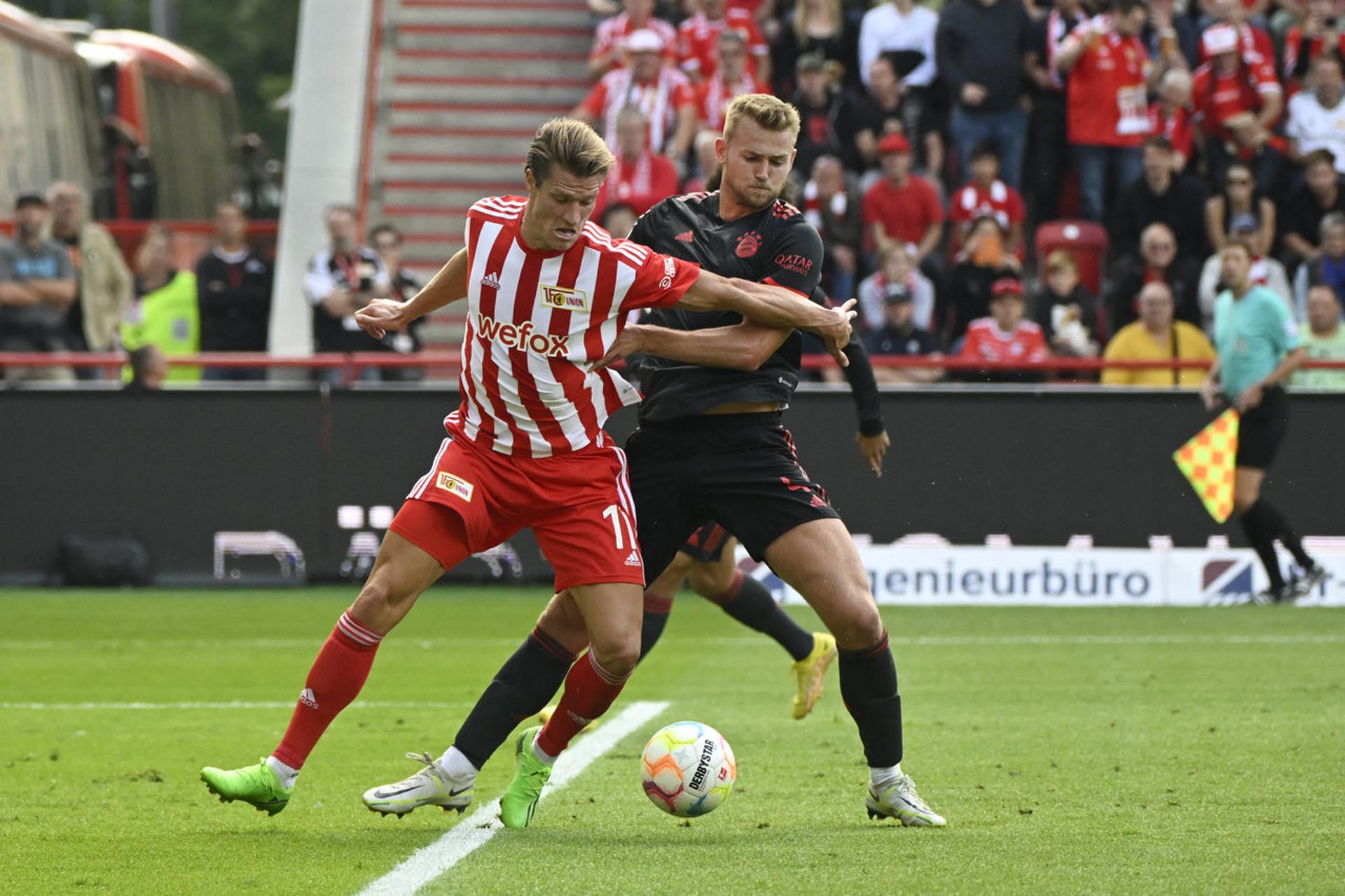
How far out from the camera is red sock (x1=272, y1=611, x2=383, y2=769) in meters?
5.86

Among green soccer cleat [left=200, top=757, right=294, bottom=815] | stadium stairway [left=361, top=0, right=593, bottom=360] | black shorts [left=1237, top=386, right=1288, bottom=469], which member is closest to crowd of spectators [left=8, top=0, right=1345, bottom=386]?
black shorts [left=1237, top=386, right=1288, bottom=469]

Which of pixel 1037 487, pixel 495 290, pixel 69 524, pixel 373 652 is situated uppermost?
pixel 495 290

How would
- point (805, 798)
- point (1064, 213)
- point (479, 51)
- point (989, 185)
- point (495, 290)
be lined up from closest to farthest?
point (495, 290) → point (805, 798) → point (989, 185) → point (1064, 213) → point (479, 51)

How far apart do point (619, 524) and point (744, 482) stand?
0.43 metres

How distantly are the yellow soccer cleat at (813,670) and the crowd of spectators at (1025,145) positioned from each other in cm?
650

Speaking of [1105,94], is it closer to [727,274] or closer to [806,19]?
[806,19]

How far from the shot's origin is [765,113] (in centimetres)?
601

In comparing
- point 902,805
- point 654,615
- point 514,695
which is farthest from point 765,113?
point 654,615

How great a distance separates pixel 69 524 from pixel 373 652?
9.67 meters

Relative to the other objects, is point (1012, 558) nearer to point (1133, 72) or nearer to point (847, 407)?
point (847, 407)

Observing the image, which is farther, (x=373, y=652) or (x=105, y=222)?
(x=105, y=222)

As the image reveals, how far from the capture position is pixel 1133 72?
16797 millimetres

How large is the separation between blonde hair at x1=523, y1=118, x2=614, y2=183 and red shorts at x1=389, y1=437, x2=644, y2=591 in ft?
2.89

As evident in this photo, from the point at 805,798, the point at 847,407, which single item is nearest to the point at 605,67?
the point at 847,407
